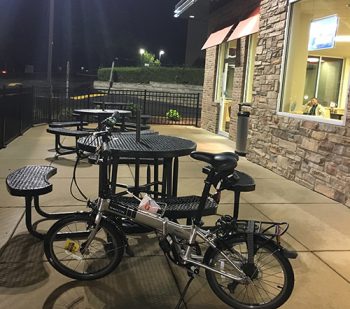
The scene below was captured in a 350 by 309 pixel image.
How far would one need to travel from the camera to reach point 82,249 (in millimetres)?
3426

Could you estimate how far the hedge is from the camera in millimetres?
29648

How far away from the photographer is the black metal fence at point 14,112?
9077 mm

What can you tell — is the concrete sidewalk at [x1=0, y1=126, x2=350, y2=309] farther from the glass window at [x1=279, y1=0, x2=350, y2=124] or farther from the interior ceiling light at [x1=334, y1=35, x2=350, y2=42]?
the interior ceiling light at [x1=334, y1=35, x2=350, y2=42]

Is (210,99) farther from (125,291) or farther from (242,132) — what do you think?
(125,291)

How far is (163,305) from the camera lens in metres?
3.13

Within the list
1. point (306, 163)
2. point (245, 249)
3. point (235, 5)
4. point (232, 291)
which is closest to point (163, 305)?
point (232, 291)

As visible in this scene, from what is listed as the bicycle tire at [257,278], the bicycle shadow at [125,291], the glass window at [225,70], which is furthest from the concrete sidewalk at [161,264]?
the glass window at [225,70]

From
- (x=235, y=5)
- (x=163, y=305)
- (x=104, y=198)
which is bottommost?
(x=163, y=305)

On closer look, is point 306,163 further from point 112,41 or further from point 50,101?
point 112,41

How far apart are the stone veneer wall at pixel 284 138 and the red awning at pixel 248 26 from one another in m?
1.17

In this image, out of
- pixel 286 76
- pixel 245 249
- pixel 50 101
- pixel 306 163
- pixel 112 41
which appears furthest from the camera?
pixel 112 41

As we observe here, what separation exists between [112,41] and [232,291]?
48388 mm

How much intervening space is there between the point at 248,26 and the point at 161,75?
21127mm

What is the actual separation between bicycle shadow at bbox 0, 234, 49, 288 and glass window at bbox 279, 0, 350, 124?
4561 mm
